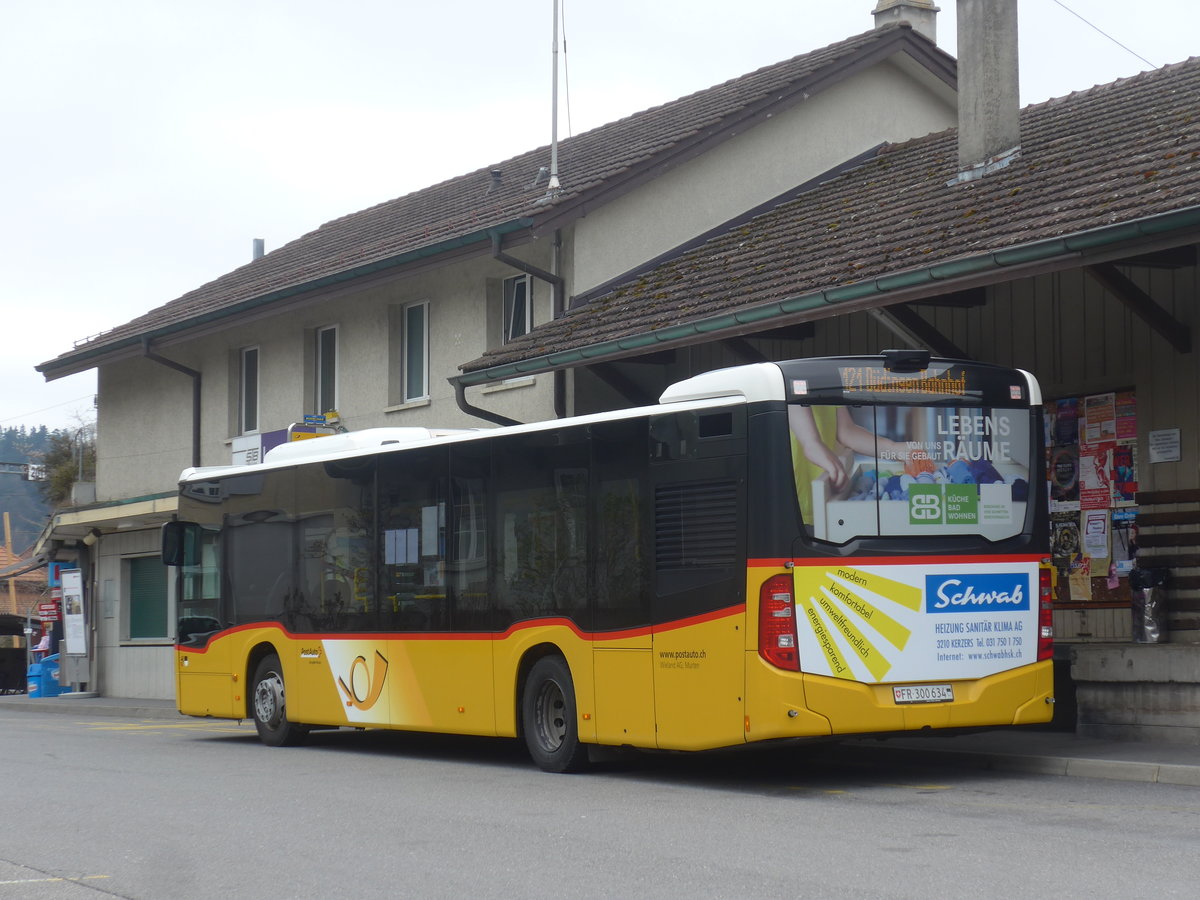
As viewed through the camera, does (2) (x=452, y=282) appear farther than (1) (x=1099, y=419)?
Yes

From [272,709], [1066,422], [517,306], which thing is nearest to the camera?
[1066,422]

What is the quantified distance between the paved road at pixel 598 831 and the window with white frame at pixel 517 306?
318 inches

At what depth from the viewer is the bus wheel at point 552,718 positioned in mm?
12344

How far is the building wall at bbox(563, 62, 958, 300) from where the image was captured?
2011 centimetres

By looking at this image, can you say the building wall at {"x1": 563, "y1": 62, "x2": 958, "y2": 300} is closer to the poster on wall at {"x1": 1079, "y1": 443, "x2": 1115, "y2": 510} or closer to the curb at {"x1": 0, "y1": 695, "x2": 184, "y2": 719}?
the poster on wall at {"x1": 1079, "y1": 443, "x2": 1115, "y2": 510}

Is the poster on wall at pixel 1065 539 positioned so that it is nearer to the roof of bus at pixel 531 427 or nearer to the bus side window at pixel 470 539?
the roof of bus at pixel 531 427

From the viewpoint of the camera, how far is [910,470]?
436 inches

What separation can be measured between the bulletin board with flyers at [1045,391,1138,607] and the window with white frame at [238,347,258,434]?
15.7 metres

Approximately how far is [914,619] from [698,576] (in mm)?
1481

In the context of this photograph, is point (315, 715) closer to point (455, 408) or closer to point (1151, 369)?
point (455, 408)

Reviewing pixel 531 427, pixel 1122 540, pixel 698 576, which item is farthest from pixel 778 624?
pixel 1122 540

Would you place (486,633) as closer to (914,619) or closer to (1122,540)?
(914,619)

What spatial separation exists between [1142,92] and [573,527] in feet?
30.9

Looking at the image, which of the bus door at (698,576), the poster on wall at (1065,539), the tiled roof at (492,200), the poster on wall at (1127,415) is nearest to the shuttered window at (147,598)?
the tiled roof at (492,200)
